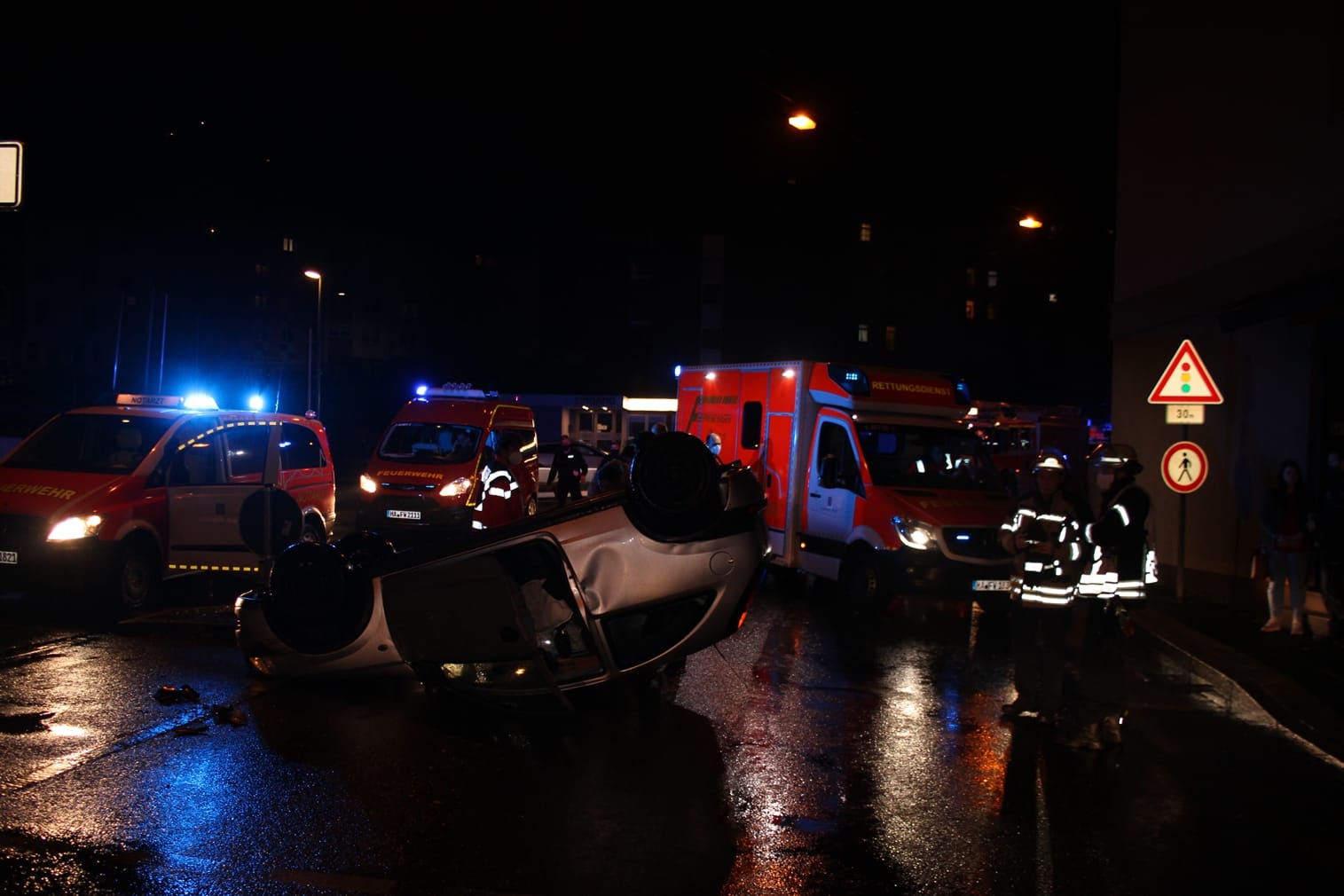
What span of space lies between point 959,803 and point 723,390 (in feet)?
33.1

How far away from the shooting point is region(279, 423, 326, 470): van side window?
45.3ft

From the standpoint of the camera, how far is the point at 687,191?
56344mm

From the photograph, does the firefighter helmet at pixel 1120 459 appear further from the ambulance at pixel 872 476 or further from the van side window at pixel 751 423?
the van side window at pixel 751 423

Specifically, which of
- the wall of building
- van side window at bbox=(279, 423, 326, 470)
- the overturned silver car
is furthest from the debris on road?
the wall of building

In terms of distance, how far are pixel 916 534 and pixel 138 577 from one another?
7821 mm

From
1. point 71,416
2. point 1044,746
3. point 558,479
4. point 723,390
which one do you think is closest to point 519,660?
point 1044,746

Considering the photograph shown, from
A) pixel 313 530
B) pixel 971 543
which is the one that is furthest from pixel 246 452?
pixel 971 543

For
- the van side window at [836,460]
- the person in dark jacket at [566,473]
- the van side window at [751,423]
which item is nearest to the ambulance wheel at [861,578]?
the van side window at [836,460]

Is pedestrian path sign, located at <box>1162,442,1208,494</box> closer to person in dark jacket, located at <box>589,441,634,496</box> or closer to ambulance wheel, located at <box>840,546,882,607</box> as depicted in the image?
ambulance wheel, located at <box>840,546,882,607</box>

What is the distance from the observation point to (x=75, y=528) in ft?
34.2

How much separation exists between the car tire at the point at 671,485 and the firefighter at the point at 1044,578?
225 centimetres

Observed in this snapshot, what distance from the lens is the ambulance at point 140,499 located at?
10.4m

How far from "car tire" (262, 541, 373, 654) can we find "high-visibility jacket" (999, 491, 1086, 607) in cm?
425

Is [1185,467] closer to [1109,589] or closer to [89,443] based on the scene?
[1109,589]
